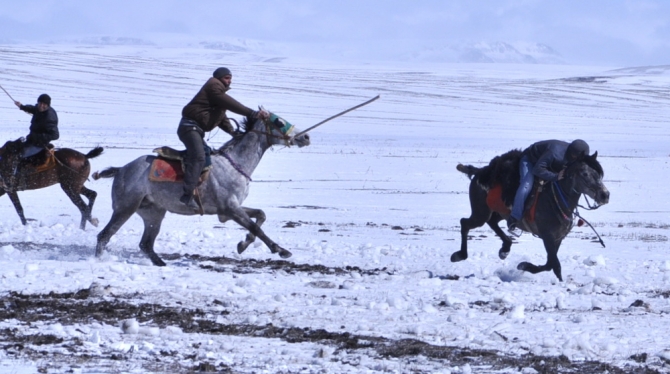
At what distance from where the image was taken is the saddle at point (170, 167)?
10.3 metres

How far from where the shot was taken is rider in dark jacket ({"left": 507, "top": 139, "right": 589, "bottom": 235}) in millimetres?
10062

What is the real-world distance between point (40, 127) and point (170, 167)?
4037 millimetres

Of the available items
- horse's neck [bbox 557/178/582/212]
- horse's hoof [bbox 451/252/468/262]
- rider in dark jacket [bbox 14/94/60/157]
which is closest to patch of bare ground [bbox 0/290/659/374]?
horse's hoof [bbox 451/252/468/262]

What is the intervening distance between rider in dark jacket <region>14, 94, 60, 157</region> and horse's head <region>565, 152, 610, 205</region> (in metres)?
7.14

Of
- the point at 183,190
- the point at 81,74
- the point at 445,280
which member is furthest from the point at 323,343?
the point at 81,74

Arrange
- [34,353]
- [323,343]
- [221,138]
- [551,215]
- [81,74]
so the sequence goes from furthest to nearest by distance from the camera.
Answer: [81,74], [221,138], [551,215], [323,343], [34,353]

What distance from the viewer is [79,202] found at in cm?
1374

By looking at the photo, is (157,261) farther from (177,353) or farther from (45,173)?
(177,353)

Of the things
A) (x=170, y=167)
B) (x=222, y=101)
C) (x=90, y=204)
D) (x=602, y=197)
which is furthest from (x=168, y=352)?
(x=90, y=204)

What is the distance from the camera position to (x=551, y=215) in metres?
10.2

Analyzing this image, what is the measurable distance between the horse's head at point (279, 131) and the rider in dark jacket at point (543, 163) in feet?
7.46

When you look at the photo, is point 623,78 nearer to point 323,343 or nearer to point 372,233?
point 372,233

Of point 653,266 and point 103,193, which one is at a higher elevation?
point 653,266

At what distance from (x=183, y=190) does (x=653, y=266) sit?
5.12 meters
